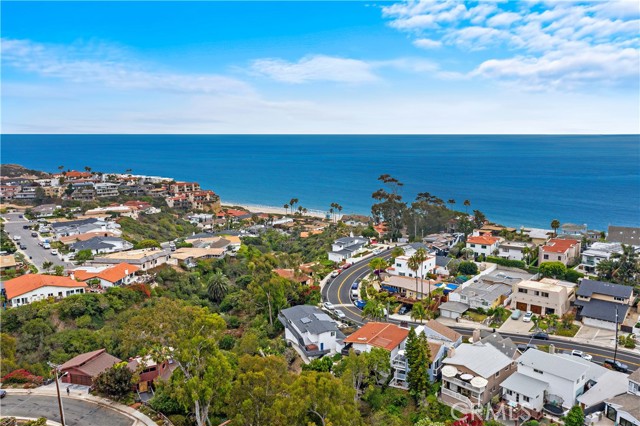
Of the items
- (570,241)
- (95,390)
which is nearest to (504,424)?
(95,390)

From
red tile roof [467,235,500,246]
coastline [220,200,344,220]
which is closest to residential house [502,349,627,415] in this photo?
red tile roof [467,235,500,246]

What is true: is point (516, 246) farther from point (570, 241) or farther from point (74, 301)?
point (74, 301)

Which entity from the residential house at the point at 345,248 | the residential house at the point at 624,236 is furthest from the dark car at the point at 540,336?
the residential house at the point at 624,236

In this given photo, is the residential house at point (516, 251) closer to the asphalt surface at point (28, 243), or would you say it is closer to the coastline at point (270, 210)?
the asphalt surface at point (28, 243)

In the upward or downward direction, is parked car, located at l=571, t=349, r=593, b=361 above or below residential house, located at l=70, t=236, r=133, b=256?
below

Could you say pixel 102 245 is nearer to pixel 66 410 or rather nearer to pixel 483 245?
pixel 66 410

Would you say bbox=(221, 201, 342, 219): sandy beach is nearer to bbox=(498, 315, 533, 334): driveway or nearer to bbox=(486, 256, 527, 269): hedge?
bbox=(486, 256, 527, 269): hedge

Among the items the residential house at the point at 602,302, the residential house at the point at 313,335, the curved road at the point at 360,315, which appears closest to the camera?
the curved road at the point at 360,315
